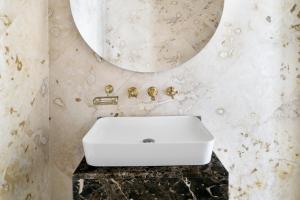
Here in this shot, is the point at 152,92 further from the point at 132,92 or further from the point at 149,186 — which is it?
the point at 149,186

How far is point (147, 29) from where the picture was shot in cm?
158

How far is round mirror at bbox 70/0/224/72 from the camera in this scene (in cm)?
156

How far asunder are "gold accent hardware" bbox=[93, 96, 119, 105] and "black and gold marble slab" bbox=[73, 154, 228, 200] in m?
0.61

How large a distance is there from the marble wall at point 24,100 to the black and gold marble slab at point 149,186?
0.40 m

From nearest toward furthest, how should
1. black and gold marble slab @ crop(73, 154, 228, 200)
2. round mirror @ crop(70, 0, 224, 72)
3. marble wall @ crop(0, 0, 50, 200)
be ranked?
black and gold marble slab @ crop(73, 154, 228, 200)
marble wall @ crop(0, 0, 50, 200)
round mirror @ crop(70, 0, 224, 72)

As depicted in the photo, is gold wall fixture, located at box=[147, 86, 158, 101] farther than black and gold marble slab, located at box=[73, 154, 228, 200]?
Yes

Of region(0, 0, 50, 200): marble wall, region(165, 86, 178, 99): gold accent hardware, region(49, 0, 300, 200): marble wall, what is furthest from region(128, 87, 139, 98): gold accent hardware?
region(0, 0, 50, 200): marble wall

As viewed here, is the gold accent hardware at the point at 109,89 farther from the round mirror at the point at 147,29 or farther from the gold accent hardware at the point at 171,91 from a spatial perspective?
the gold accent hardware at the point at 171,91

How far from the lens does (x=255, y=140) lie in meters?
1.64

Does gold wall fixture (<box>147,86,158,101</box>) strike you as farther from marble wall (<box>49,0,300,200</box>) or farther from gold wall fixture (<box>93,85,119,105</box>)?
gold wall fixture (<box>93,85,119,105</box>)

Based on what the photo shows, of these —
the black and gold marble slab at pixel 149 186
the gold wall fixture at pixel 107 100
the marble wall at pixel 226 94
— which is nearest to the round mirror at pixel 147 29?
the marble wall at pixel 226 94

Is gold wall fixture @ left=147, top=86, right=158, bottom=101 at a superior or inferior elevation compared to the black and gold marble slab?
superior


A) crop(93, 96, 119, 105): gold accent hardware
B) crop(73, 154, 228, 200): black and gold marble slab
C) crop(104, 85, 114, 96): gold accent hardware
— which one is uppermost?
crop(104, 85, 114, 96): gold accent hardware

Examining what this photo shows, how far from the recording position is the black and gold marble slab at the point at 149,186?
1.06 m
